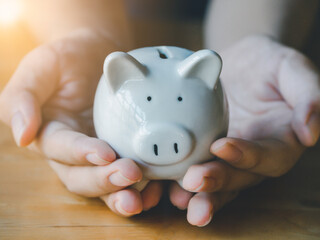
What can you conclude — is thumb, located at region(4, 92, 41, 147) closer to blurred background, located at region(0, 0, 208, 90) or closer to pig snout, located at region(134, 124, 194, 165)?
pig snout, located at region(134, 124, 194, 165)

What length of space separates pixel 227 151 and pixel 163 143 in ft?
0.32

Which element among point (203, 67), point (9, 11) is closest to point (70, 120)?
point (203, 67)

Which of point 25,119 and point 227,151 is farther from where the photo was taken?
point 25,119

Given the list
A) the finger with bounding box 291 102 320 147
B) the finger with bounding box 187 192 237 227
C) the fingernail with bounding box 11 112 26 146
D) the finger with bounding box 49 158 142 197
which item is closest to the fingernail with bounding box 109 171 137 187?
the finger with bounding box 49 158 142 197

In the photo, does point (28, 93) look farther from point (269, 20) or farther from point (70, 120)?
point (269, 20)

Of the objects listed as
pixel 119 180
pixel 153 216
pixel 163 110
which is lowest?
pixel 153 216

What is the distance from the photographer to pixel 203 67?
52 centimetres

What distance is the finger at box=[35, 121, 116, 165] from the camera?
524 mm

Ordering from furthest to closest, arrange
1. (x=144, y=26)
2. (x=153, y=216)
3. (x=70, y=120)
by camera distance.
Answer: (x=144, y=26), (x=70, y=120), (x=153, y=216)

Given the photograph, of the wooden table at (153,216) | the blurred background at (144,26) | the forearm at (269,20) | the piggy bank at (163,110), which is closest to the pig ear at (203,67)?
the piggy bank at (163,110)

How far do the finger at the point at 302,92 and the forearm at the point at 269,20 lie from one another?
240 millimetres

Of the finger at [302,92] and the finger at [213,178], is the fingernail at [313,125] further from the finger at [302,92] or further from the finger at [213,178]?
the finger at [213,178]

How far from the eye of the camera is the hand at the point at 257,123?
0.53 m

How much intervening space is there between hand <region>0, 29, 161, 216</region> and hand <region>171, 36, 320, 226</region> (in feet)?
0.32
